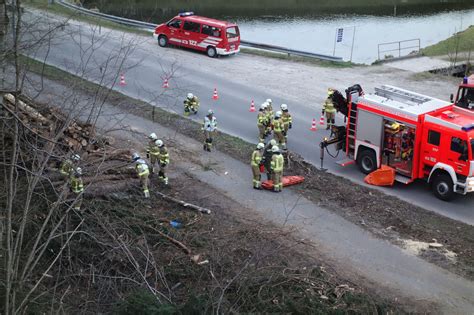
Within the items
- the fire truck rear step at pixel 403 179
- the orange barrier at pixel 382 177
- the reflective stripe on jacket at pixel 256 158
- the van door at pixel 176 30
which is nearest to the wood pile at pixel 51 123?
the reflective stripe on jacket at pixel 256 158

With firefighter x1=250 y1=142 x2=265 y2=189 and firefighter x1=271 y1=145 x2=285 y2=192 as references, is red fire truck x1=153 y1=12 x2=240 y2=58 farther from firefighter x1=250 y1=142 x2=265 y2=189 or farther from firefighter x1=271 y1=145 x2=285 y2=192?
firefighter x1=271 y1=145 x2=285 y2=192

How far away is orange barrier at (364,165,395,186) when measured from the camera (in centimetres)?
1788

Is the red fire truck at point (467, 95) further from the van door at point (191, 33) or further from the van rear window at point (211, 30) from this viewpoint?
the van door at point (191, 33)

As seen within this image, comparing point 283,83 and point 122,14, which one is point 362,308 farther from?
point 122,14

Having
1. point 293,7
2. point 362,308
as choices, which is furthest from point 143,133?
point 293,7

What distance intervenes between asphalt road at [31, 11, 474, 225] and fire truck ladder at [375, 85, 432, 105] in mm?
2379

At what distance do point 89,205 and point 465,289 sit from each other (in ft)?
25.7

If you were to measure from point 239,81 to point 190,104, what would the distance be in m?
5.17

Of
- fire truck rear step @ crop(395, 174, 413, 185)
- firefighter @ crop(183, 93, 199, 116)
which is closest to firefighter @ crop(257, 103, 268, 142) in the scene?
firefighter @ crop(183, 93, 199, 116)

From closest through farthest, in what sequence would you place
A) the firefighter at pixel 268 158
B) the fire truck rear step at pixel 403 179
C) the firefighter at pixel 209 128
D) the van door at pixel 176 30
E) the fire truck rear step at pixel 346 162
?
1. the fire truck rear step at pixel 403 179
2. the firefighter at pixel 268 158
3. the fire truck rear step at pixel 346 162
4. the firefighter at pixel 209 128
5. the van door at pixel 176 30

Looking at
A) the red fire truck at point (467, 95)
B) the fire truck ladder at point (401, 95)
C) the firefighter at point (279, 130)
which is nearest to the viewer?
the fire truck ladder at point (401, 95)

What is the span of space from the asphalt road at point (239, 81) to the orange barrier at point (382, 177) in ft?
1.36

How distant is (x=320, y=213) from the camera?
16.0 m

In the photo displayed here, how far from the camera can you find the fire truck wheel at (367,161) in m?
18.4
